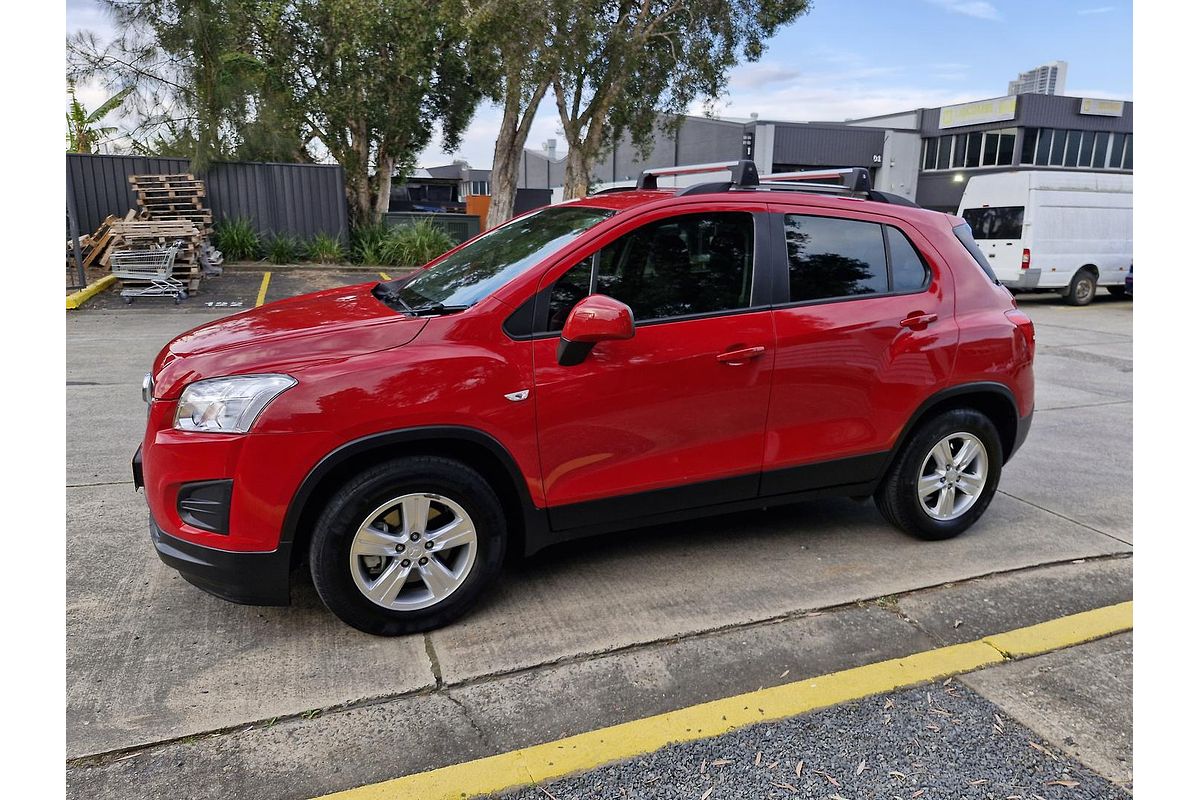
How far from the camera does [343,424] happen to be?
9.99 feet

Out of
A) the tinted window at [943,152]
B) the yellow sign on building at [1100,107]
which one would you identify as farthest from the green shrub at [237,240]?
the yellow sign on building at [1100,107]

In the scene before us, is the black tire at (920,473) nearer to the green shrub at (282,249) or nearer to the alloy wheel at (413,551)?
the alloy wheel at (413,551)

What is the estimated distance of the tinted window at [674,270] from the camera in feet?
11.6

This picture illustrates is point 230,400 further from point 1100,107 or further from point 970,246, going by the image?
point 1100,107

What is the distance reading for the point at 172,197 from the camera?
15336 mm

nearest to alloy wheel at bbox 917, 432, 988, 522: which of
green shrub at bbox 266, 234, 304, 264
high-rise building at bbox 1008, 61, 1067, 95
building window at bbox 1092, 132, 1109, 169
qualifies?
green shrub at bbox 266, 234, 304, 264

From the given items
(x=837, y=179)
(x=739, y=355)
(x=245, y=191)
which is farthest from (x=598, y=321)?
(x=245, y=191)

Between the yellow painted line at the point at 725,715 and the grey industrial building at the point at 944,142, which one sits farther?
the grey industrial building at the point at 944,142

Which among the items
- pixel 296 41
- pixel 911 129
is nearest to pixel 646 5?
pixel 296 41

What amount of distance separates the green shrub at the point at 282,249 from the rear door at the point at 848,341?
49.8 feet

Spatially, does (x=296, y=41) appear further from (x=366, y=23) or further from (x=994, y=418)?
(x=994, y=418)

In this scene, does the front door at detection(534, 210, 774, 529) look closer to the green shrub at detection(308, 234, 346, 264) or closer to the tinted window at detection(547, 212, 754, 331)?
the tinted window at detection(547, 212, 754, 331)

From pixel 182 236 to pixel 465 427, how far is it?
1240 centimetres

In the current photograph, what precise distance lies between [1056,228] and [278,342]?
18256mm
